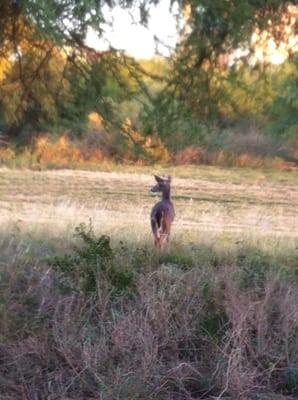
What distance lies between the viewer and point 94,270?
26.0ft

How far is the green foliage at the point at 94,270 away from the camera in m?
7.75

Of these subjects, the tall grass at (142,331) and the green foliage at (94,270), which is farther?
the green foliage at (94,270)

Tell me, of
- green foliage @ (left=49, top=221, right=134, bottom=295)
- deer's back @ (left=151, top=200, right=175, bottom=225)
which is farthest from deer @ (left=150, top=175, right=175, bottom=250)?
green foliage @ (left=49, top=221, right=134, bottom=295)

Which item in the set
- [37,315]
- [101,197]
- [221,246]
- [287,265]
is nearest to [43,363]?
[37,315]

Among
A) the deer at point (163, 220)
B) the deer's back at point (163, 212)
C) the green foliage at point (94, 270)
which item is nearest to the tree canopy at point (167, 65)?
the green foliage at point (94, 270)

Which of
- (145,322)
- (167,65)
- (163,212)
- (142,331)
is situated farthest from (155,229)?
(142,331)

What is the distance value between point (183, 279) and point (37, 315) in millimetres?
1399

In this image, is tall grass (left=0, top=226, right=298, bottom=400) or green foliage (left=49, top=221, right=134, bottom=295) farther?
green foliage (left=49, top=221, right=134, bottom=295)

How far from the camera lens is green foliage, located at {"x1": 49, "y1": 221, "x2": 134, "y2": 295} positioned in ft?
25.4

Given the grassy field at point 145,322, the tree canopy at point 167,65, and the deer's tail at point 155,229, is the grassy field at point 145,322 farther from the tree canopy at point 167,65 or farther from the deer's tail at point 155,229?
the tree canopy at point 167,65

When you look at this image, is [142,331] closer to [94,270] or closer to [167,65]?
[94,270]

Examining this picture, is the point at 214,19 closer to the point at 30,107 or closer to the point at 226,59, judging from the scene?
the point at 226,59

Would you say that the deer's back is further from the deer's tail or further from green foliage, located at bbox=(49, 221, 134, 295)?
green foliage, located at bbox=(49, 221, 134, 295)

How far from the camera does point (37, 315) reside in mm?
7113
